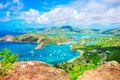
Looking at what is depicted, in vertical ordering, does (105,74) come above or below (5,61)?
below

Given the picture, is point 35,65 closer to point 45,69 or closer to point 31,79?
point 45,69

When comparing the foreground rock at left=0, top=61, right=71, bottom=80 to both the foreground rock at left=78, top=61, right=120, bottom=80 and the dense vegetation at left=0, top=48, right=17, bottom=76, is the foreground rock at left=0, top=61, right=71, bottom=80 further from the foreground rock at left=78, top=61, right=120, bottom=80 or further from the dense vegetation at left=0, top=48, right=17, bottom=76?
the foreground rock at left=78, top=61, right=120, bottom=80

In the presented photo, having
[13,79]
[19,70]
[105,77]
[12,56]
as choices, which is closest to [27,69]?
[19,70]

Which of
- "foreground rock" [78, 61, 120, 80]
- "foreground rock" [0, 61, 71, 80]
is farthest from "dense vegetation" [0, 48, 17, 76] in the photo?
"foreground rock" [78, 61, 120, 80]

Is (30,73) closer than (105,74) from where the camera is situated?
Yes

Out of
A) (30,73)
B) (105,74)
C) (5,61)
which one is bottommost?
(105,74)

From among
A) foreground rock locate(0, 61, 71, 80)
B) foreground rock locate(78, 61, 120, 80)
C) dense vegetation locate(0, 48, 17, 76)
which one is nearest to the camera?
foreground rock locate(0, 61, 71, 80)

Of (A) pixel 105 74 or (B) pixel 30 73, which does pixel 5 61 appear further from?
(A) pixel 105 74

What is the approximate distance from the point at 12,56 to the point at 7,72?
2.70m

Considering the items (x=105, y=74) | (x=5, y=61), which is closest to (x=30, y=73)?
(x=5, y=61)

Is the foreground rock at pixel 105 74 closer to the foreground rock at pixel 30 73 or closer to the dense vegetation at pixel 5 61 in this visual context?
the foreground rock at pixel 30 73

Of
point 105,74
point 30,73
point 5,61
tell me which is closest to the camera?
point 30,73

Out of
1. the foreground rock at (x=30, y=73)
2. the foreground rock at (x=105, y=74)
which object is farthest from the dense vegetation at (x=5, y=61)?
the foreground rock at (x=105, y=74)

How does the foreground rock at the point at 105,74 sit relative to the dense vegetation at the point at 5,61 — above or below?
below
